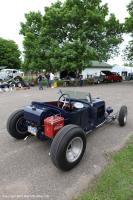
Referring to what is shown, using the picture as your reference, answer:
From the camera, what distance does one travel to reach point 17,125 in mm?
5234

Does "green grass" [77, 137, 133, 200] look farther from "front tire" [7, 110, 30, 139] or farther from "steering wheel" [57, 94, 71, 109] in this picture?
"front tire" [7, 110, 30, 139]

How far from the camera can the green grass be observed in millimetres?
3051

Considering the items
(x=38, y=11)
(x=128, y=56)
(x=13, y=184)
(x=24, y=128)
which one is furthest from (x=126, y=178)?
(x=128, y=56)

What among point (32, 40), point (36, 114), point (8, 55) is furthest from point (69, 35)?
point (8, 55)

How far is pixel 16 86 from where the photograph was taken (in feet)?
67.0

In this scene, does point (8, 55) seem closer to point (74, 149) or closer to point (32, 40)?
point (32, 40)

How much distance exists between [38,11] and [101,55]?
9777 mm

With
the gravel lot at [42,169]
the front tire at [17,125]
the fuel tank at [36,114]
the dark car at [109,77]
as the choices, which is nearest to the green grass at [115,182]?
the gravel lot at [42,169]

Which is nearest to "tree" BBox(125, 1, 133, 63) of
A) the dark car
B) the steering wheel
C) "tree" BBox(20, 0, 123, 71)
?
"tree" BBox(20, 0, 123, 71)

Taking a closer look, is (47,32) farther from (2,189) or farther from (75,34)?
(2,189)

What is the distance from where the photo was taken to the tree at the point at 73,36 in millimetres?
22094

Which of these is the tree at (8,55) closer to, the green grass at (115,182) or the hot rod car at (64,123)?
the hot rod car at (64,123)

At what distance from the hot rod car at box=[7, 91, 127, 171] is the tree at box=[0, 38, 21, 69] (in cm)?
4790

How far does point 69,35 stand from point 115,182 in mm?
22668
